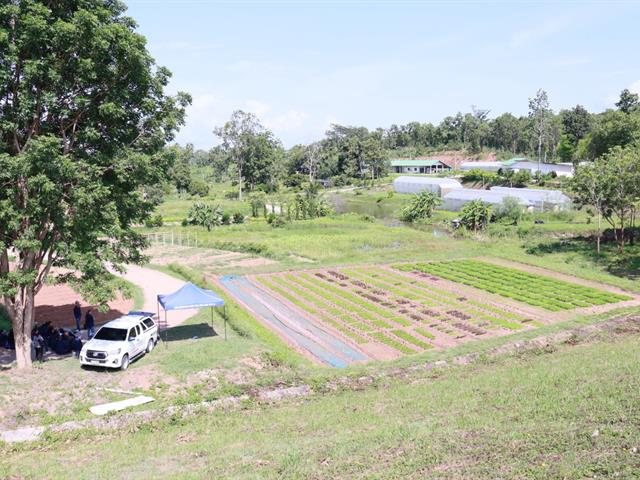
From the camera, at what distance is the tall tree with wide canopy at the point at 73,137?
643 inches

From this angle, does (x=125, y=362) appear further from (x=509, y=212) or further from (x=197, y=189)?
(x=197, y=189)

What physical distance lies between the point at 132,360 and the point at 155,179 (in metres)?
6.67

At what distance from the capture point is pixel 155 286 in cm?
3422

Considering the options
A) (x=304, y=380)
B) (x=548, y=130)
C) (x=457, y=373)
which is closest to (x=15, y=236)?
(x=304, y=380)

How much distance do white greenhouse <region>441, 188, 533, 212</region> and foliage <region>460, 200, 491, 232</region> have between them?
37.3 ft

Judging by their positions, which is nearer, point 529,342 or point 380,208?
point 529,342

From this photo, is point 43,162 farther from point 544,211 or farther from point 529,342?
point 544,211

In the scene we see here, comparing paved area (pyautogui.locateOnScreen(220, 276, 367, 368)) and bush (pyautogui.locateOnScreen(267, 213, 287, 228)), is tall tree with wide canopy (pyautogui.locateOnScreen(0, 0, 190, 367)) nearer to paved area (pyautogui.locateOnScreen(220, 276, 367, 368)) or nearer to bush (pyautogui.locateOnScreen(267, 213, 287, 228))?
paved area (pyautogui.locateOnScreen(220, 276, 367, 368))

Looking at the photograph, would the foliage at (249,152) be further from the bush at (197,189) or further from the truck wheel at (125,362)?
the truck wheel at (125,362)

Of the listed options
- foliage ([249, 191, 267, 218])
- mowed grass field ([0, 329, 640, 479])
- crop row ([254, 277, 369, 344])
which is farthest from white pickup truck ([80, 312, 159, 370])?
foliage ([249, 191, 267, 218])

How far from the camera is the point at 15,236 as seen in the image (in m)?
18.2

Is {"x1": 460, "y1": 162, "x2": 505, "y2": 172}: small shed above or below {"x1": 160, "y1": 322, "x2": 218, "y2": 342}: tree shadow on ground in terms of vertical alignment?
above

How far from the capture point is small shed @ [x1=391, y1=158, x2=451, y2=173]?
13325 centimetres

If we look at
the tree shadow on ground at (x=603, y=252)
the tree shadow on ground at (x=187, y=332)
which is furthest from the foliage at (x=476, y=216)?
the tree shadow on ground at (x=187, y=332)
